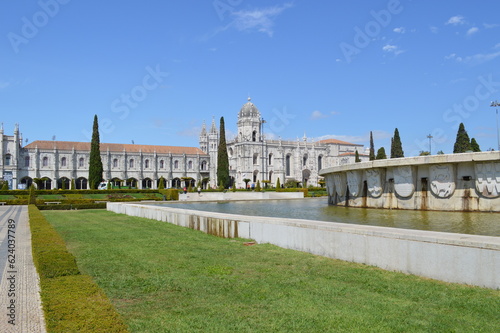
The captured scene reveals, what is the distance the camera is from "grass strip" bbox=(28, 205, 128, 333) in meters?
3.46

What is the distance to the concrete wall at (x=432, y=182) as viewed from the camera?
483 inches

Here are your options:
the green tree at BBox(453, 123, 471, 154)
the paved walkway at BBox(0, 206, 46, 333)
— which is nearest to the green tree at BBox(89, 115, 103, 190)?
the green tree at BBox(453, 123, 471, 154)

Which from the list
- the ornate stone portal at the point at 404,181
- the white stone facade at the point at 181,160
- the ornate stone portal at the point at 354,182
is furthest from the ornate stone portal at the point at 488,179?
the white stone facade at the point at 181,160

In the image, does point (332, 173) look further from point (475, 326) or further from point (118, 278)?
point (475, 326)

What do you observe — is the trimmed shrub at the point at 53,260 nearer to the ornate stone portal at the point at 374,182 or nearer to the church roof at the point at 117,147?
the ornate stone portal at the point at 374,182

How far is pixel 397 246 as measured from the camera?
221 inches

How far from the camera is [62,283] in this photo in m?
4.74

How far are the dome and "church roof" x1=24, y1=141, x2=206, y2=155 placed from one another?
408 inches

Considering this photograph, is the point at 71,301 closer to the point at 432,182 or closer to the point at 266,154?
the point at 432,182

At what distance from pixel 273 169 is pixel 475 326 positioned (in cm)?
7789

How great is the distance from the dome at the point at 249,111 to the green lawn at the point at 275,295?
75309 millimetres

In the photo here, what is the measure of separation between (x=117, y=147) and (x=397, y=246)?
232ft

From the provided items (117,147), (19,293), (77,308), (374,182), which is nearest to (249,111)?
(117,147)

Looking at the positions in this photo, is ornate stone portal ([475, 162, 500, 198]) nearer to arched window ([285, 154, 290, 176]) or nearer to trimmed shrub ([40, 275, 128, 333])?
trimmed shrub ([40, 275, 128, 333])
